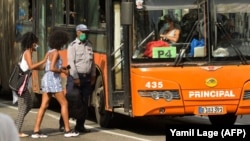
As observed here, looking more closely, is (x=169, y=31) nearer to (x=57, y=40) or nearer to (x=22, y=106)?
(x=57, y=40)

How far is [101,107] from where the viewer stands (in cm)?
1102

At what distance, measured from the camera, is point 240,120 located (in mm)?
13086

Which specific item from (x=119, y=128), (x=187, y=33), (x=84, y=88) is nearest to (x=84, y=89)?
(x=84, y=88)

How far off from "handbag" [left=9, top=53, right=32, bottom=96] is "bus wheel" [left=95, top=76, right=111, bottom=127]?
1490 millimetres

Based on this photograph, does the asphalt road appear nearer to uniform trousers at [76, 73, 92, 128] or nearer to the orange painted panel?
uniform trousers at [76, 73, 92, 128]

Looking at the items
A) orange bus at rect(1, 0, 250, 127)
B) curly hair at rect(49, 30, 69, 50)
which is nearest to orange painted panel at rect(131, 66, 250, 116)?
orange bus at rect(1, 0, 250, 127)

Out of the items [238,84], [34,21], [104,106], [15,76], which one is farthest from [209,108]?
[34,21]

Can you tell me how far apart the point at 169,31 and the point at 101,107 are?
2149 millimetres

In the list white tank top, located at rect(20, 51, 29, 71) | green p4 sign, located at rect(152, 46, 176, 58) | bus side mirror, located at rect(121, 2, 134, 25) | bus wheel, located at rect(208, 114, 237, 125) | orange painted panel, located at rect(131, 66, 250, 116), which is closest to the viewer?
bus side mirror, located at rect(121, 2, 134, 25)

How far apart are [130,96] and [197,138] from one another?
4.98 metres

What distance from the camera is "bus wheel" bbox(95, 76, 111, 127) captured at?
10945 mm

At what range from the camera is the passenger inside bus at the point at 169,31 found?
31.6ft

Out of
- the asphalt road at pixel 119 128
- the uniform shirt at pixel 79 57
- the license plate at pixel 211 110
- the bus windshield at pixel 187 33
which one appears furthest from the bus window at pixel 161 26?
the asphalt road at pixel 119 128

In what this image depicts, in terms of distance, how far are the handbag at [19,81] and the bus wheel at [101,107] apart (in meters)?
1.49
